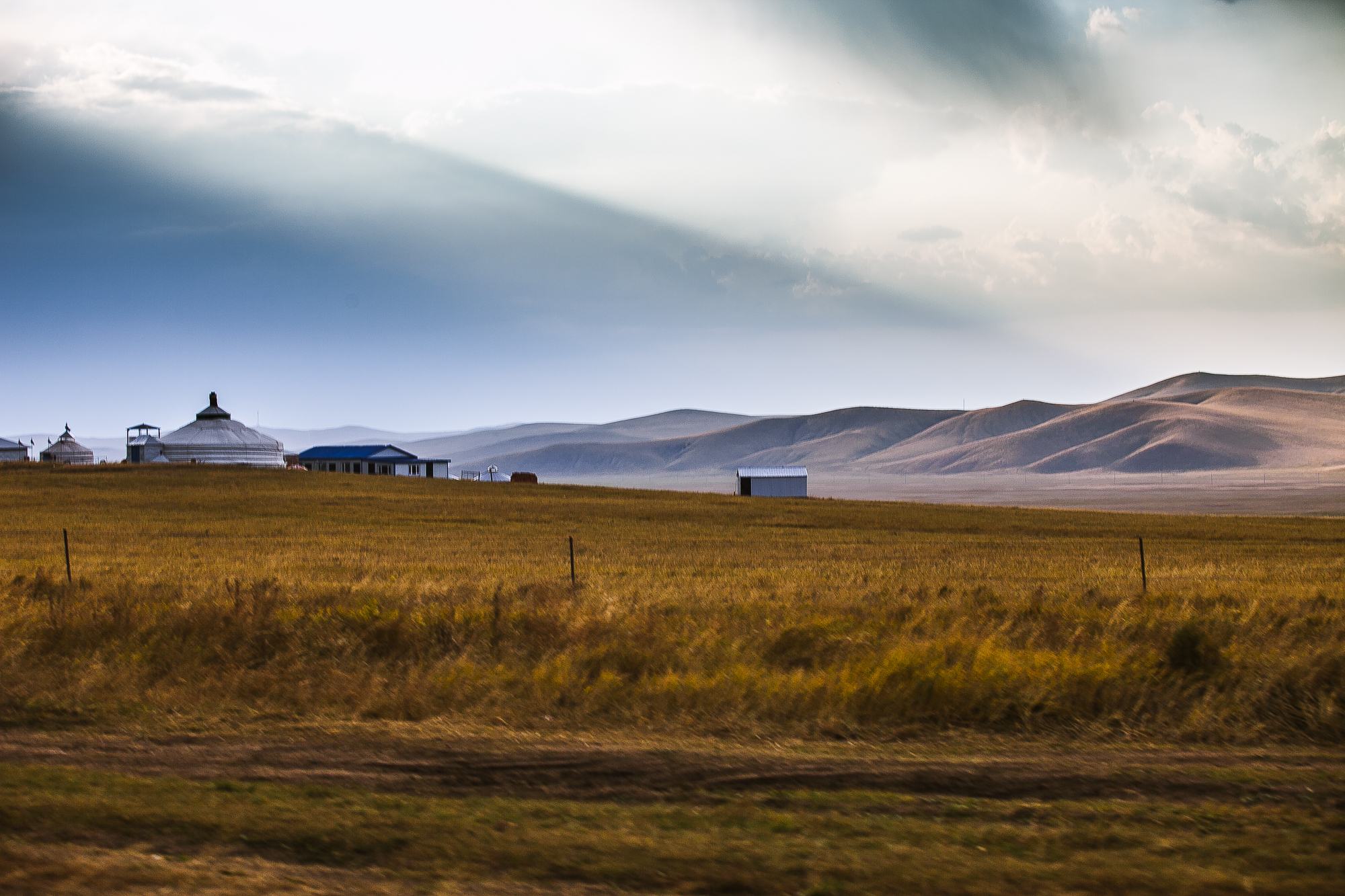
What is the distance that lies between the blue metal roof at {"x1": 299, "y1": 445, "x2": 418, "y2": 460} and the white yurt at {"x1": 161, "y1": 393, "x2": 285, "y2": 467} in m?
10.6

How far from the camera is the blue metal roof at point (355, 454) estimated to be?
10006cm

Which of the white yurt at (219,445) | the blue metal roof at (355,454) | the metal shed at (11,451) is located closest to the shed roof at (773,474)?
the blue metal roof at (355,454)

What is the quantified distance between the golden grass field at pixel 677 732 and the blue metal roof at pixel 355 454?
3251 inches

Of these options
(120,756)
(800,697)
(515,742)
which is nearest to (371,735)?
(515,742)

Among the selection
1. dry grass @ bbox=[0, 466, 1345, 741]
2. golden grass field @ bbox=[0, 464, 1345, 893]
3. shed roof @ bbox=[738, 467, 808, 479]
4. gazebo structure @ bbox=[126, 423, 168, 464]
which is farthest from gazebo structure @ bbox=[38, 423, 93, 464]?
golden grass field @ bbox=[0, 464, 1345, 893]

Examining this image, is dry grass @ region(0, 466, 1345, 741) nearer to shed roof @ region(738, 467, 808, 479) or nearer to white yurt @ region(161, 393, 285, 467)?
shed roof @ region(738, 467, 808, 479)

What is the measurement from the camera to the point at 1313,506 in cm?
7906

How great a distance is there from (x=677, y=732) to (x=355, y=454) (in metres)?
100

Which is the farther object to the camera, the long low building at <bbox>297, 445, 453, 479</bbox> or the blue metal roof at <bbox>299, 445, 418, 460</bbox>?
the blue metal roof at <bbox>299, 445, 418, 460</bbox>

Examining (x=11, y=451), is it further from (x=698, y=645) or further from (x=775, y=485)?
(x=698, y=645)

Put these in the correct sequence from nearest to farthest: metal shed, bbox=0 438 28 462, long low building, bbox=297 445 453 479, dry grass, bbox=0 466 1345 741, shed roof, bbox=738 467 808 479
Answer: dry grass, bbox=0 466 1345 741 < shed roof, bbox=738 467 808 479 < long low building, bbox=297 445 453 479 < metal shed, bbox=0 438 28 462

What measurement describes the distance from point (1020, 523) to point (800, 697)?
41.9m

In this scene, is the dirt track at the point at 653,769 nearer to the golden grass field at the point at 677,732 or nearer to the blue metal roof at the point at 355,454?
the golden grass field at the point at 677,732

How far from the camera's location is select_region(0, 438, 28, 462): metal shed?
358 ft
